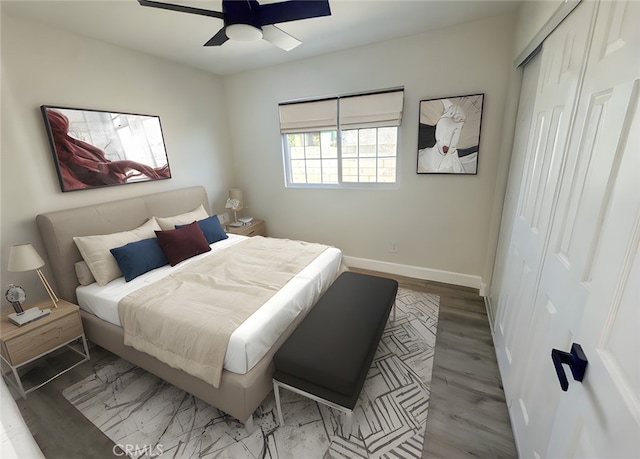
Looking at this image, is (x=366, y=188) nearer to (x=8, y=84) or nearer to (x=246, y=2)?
(x=246, y=2)

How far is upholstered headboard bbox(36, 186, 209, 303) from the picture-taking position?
6.95 feet

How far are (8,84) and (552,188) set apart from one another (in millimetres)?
3611

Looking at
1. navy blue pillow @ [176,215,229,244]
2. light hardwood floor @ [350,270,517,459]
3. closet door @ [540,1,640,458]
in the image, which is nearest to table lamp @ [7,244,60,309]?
navy blue pillow @ [176,215,229,244]

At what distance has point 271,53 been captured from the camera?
2982mm

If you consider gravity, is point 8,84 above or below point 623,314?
above

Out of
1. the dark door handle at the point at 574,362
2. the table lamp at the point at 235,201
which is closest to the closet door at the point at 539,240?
the dark door handle at the point at 574,362

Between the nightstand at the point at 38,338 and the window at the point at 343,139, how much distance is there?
2.73 m

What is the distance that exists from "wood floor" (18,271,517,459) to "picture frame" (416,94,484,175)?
1655 millimetres

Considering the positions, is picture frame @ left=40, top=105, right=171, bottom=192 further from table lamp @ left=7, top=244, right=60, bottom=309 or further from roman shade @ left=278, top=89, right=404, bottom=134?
roman shade @ left=278, top=89, right=404, bottom=134

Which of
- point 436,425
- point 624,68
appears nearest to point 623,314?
point 624,68

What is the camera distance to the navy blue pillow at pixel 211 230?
2956 mm

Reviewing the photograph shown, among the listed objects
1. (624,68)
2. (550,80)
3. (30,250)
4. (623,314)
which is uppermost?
(550,80)

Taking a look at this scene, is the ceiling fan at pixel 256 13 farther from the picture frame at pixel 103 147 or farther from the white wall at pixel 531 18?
the picture frame at pixel 103 147

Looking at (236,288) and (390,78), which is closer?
(236,288)
